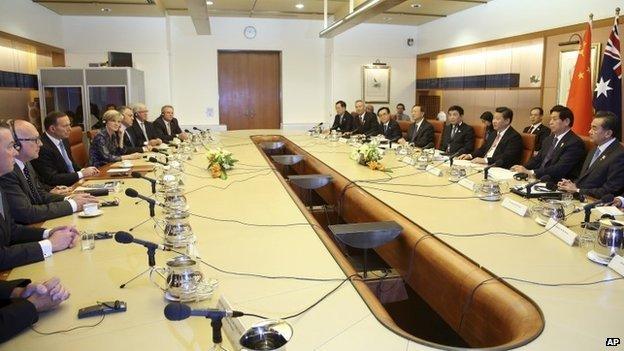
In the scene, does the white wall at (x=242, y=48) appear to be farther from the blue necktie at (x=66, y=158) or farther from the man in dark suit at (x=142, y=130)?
the blue necktie at (x=66, y=158)

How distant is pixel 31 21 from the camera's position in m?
6.62

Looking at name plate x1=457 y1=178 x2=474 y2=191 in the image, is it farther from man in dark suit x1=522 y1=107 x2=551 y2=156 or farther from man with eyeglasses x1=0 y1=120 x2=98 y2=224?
man in dark suit x1=522 y1=107 x2=551 y2=156

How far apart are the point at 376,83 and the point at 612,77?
466 centimetres

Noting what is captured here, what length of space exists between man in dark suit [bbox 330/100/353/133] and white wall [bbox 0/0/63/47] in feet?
15.3

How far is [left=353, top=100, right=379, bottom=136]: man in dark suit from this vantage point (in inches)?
294

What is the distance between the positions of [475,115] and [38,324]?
7.58 meters

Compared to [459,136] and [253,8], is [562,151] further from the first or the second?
[253,8]

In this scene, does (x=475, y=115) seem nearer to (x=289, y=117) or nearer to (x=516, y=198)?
(x=289, y=117)

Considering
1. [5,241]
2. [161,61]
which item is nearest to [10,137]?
[5,241]

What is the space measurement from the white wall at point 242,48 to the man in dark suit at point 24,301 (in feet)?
24.2

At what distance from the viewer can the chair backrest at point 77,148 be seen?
179 inches

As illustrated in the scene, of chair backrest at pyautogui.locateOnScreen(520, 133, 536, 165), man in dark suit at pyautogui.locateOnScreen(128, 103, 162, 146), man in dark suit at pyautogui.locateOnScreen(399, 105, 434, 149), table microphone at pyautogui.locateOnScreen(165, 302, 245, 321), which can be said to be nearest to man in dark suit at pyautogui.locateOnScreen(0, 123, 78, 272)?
table microphone at pyautogui.locateOnScreen(165, 302, 245, 321)

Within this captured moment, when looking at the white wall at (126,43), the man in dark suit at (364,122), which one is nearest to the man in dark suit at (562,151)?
the man in dark suit at (364,122)

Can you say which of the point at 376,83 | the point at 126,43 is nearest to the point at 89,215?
the point at 126,43
